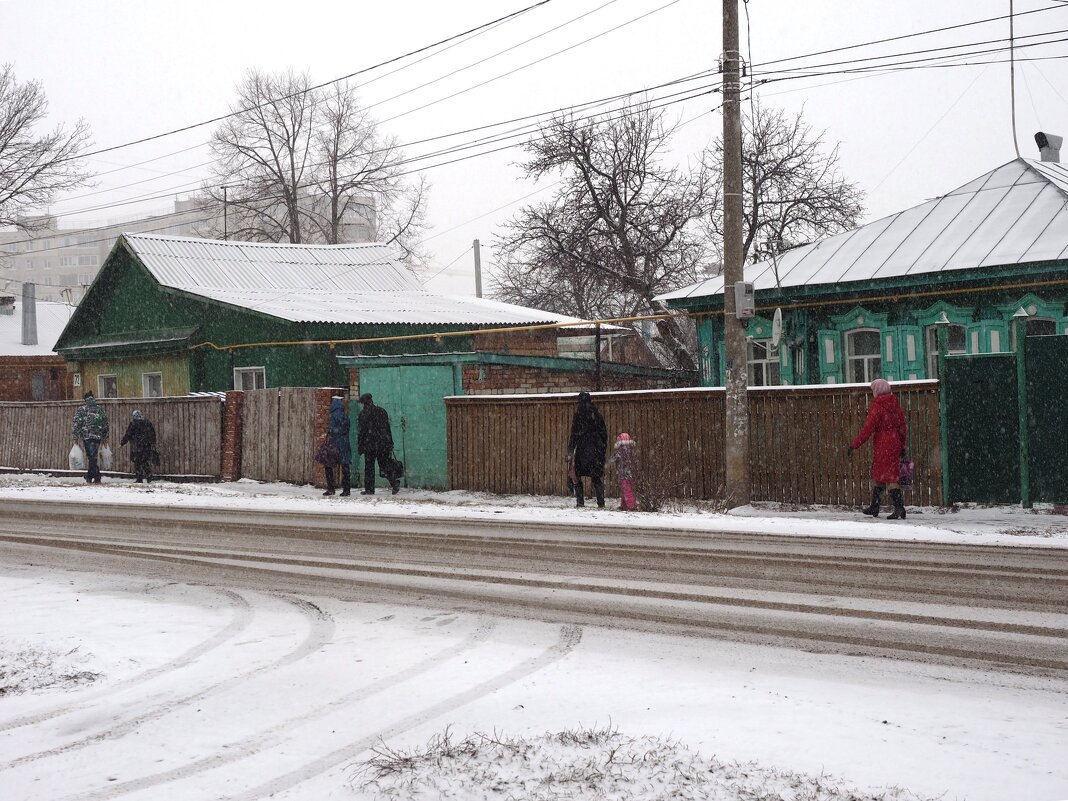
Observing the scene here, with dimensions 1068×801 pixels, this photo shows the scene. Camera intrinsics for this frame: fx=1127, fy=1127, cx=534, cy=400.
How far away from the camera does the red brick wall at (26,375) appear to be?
49.0m

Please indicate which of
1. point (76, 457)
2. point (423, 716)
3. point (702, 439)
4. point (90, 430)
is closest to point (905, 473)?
point (702, 439)

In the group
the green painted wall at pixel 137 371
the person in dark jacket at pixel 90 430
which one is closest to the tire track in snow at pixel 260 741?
the person in dark jacket at pixel 90 430

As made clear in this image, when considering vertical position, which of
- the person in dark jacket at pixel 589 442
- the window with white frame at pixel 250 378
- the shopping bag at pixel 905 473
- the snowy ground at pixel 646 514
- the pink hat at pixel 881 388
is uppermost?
the window with white frame at pixel 250 378

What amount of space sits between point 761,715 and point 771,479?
10.9 m

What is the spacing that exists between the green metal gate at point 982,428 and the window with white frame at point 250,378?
17155mm

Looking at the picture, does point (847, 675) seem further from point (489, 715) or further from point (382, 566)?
point (382, 566)

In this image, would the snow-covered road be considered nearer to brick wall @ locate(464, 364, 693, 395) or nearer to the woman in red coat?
the woman in red coat

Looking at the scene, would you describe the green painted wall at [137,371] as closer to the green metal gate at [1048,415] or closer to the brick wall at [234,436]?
the brick wall at [234,436]

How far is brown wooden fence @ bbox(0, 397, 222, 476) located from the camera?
23.0 metres

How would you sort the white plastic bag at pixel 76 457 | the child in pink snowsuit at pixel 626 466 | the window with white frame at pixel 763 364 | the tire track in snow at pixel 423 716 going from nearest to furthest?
1. the tire track in snow at pixel 423 716
2. the child in pink snowsuit at pixel 626 466
3. the window with white frame at pixel 763 364
4. the white plastic bag at pixel 76 457

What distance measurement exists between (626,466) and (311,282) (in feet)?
65.3

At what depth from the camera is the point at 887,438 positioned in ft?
45.3

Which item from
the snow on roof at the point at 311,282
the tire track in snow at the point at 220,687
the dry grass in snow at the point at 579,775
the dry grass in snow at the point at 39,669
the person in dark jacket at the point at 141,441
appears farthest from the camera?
the snow on roof at the point at 311,282

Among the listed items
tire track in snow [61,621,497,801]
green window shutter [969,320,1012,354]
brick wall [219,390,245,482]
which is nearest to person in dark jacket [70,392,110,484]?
brick wall [219,390,245,482]
